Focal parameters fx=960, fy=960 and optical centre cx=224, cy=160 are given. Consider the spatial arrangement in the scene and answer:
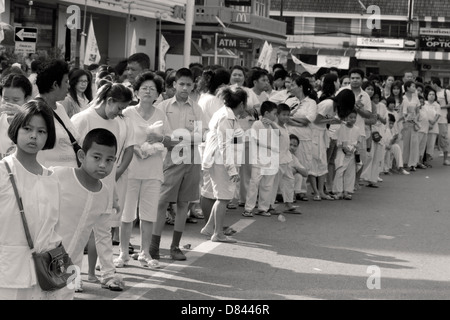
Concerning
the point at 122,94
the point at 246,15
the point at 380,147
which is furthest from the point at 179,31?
the point at 122,94

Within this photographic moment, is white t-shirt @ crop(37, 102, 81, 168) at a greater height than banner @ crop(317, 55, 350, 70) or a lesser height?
lesser

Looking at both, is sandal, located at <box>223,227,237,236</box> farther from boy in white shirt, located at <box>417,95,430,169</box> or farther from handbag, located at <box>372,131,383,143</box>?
boy in white shirt, located at <box>417,95,430,169</box>

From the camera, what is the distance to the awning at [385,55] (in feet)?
213

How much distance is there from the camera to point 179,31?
42.1 metres

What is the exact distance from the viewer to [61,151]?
26.2 feet

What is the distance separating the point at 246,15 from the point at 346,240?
34475 mm

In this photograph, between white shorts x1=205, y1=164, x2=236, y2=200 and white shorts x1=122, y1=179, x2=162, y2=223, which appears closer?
white shorts x1=122, y1=179, x2=162, y2=223

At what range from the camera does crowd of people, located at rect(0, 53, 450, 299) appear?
5.64 m

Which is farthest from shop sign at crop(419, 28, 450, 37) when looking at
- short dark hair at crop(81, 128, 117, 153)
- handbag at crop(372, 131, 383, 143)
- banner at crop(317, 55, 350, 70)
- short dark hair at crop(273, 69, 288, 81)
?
short dark hair at crop(81, 128, 117, 153)

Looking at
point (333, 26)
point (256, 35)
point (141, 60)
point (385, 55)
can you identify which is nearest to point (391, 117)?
point (141, 60)

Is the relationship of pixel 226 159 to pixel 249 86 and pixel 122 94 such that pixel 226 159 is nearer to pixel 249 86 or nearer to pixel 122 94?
pixel 122 94

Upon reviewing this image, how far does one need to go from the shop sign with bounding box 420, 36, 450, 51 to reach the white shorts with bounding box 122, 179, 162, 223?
60718mm

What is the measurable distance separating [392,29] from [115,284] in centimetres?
6536

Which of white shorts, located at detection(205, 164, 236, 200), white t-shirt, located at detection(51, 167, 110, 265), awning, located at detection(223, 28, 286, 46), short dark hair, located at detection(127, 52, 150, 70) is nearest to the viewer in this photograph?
white t-shirt, located at detection(51, 167, 110, 265)
